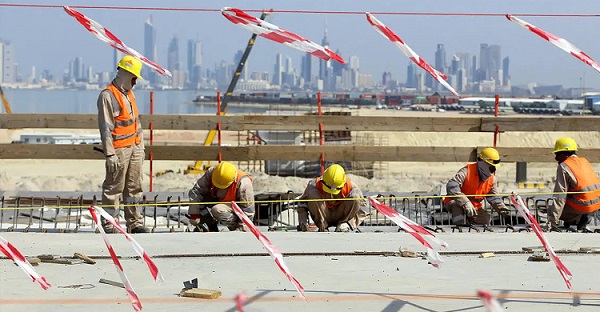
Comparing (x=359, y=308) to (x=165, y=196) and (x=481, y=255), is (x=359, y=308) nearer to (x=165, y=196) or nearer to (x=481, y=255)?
(x=481, y=255)

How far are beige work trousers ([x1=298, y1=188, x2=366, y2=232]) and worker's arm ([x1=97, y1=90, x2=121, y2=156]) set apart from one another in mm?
2222

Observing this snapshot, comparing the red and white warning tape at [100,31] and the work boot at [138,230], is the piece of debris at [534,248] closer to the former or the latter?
the work boot at [138,230]

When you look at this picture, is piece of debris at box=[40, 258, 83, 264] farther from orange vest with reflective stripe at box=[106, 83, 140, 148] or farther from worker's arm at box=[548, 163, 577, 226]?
worker's arm at box=[548, 163, 577, 226]

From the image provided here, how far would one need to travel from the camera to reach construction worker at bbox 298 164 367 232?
1046 cm

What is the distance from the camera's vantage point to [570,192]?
1027 centimetres

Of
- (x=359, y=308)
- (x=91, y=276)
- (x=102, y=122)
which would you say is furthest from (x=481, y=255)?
(x=102, y=122)

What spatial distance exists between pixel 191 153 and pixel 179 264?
21.4ft

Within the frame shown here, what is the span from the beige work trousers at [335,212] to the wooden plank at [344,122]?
3.92 m

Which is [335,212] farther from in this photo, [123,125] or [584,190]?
[584,190]

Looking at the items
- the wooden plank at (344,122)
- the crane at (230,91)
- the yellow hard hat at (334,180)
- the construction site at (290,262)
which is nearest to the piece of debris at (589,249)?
the construction site at (290,262)

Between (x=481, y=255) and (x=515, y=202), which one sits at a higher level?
(x=515, y=202)

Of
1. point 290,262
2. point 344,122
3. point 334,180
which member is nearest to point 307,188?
point 334,180

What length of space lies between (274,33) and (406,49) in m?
1.52

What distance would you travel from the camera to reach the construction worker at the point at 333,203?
10.5 metres
